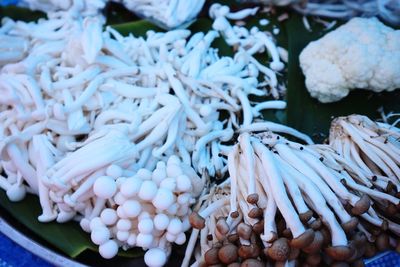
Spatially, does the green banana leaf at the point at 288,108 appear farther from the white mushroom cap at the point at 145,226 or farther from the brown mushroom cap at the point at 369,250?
the brown mushroom cap at the point at 369,250

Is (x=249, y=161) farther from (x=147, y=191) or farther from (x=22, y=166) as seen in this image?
(x=22, y=166)

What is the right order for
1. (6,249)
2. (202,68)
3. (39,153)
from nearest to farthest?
(6,249), (39,153), (202,68)

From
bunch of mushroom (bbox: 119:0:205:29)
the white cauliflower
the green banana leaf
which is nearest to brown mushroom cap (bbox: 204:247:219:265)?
the green banana leaf

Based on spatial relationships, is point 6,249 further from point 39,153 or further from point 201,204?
point 201,204

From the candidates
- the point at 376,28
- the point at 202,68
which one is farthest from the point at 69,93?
the point at 376,28

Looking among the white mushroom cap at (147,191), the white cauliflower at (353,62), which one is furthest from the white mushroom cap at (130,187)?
the white cauliflower at (353,62)

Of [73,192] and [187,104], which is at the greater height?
[187,104]

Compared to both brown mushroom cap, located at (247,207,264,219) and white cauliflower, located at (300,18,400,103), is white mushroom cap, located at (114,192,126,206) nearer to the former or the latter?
brown mushroom cap, located at (247,207,264,219)
